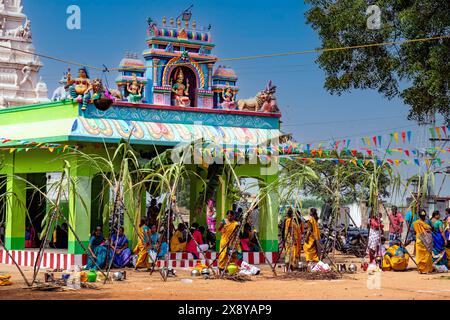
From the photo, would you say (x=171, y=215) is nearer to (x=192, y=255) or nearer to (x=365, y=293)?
(x=192, y=255)

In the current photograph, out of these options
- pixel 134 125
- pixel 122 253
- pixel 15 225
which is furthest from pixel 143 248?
pixel 15 225

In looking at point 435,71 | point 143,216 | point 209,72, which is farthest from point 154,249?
point 435,71

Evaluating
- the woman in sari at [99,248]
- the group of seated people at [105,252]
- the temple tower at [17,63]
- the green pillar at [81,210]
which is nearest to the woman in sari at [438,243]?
the group of seated people at [105,252]

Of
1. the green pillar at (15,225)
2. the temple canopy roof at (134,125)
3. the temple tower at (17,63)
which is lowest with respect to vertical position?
the green pillar at (15,225)

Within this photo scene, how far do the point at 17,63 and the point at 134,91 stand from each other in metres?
21.5

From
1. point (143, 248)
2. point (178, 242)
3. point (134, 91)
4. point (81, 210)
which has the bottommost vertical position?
point (143, 248)

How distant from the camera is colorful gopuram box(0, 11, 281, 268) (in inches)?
885

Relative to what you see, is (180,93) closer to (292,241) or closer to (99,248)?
(99,248)

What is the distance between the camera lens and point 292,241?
853 inches

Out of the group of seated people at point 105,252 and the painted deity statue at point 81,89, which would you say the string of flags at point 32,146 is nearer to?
the painted deity statue at point 81,89

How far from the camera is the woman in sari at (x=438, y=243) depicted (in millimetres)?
22656

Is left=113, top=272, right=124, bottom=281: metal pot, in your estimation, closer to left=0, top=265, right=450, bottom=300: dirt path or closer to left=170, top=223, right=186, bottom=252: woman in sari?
left=0, top=265, right=450, bottom=300: dirt path

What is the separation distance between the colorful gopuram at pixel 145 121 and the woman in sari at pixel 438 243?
3803mm

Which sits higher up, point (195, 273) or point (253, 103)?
point (253, 103)
